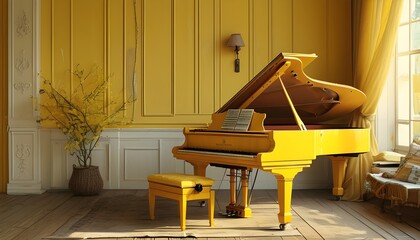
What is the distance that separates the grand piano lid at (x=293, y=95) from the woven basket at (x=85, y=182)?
2.20 metres

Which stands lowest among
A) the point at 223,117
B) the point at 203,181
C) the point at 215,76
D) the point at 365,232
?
the point at 365,232

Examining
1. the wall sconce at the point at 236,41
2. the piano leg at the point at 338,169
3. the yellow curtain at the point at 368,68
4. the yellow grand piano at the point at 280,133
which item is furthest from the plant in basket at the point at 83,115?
the yellow curtain at the point at 368,68

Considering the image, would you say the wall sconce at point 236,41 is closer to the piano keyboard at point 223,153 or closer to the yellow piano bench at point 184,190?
the piano keyboard at point 223,153

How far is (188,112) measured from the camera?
7832mm

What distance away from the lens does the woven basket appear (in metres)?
7.31

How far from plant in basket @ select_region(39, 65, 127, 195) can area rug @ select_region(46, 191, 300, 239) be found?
752mm

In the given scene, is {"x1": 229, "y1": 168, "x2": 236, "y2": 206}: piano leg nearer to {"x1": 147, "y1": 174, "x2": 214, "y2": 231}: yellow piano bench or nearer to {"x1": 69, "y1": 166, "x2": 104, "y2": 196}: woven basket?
{"x1": 147, "y1": 174, "x2": 214, "y2": 231}: yellow piano bench

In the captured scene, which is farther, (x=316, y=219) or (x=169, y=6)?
(x=169, y=6)

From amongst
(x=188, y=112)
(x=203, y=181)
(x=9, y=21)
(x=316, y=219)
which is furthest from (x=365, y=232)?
(x=9, y=21)

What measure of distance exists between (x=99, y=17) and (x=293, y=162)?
3810 mm

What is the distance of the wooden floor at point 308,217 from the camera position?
5.13 meters

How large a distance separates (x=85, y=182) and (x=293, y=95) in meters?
2.88

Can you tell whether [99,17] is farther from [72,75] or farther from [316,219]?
[316,219]

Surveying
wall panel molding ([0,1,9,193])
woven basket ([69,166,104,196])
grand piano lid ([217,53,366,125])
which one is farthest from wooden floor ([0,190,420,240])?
grand piano lid ([217,53,366,125])
